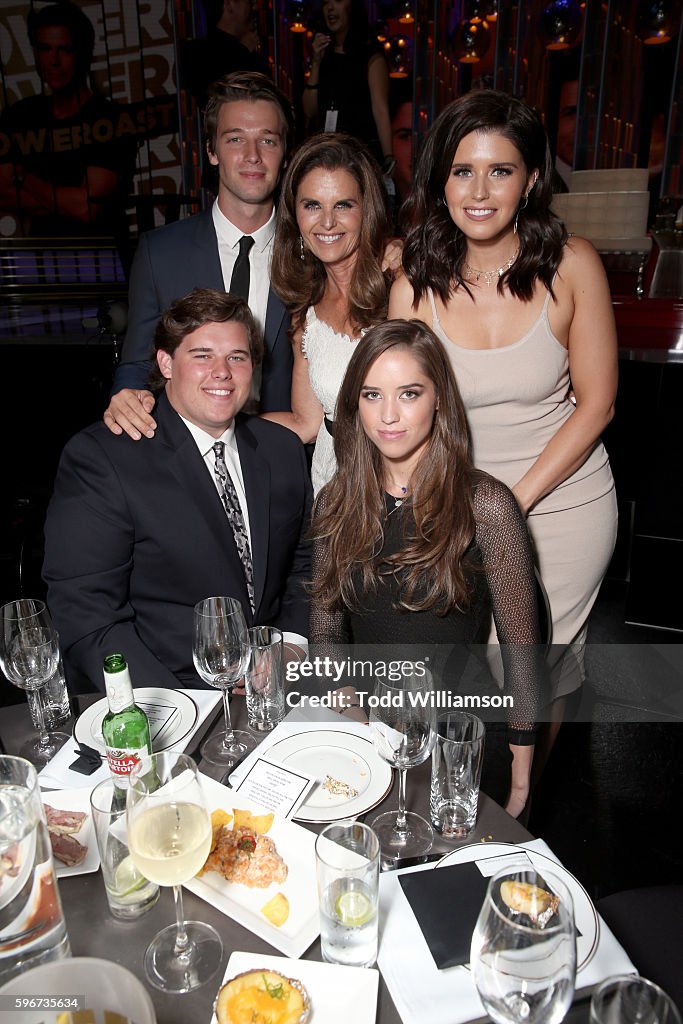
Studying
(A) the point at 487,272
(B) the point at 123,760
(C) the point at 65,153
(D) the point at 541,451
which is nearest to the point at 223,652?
(B) the point at 123,760

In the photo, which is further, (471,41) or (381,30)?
(381,30)

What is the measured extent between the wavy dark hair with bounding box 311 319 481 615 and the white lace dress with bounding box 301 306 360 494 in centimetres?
43

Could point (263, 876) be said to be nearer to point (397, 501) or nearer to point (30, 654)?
point (30, 654)

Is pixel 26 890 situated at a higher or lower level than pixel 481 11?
lower

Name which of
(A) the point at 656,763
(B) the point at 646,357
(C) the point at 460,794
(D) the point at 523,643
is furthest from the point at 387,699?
(B) the point at 646,357

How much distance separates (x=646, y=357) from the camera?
11.3ft

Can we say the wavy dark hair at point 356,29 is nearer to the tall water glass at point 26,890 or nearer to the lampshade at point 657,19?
the lampshade at point 657,19

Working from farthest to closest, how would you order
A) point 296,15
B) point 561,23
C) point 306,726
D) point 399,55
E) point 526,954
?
1. point 296,15
2. point 399,55
3. point 561,23
4. point 306,726
5. point 526,954

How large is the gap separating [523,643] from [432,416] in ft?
1.94

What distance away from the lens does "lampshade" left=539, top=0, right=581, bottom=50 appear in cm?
747

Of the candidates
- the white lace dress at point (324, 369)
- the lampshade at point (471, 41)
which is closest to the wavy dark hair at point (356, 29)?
the lampshade at point (471, 41)

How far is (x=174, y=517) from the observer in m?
1.99

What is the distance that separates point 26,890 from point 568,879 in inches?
26.8

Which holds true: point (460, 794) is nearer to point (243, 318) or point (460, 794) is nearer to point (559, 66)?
point (243, 318)
